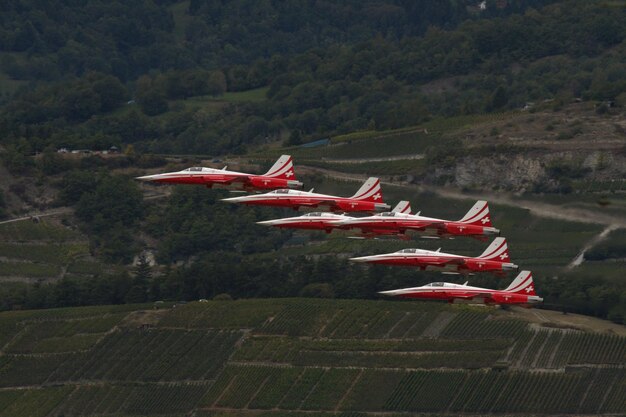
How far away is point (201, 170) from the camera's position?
14875cm

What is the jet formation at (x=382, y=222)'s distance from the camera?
143 m

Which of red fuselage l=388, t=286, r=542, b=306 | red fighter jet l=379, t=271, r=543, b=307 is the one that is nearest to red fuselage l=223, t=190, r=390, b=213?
red fighter jet l=379, t=271, r=543, b=307

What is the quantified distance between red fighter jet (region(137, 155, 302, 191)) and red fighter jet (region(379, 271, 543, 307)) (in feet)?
36.2

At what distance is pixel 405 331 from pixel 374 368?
238 inches

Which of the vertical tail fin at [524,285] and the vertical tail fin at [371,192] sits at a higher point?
the vertical tail fin at [371,192]

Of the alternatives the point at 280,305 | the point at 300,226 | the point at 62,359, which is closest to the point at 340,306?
the point at 280,305

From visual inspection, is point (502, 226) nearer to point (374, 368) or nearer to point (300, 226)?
point (374, 368)

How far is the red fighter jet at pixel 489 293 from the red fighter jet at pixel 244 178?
11.0 m

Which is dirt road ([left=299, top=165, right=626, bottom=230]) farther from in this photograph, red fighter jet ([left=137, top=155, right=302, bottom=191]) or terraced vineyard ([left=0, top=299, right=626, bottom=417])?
red fighter jet ([left=137, top=155, right=302, bottom=191])

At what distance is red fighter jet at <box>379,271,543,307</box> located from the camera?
476ft

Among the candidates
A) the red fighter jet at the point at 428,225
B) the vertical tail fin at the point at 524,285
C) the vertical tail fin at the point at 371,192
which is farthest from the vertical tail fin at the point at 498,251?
the vertical tail fin at the point at 371,192

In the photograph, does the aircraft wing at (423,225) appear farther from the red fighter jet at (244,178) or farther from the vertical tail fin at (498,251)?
the red fighter jet at (244,178)

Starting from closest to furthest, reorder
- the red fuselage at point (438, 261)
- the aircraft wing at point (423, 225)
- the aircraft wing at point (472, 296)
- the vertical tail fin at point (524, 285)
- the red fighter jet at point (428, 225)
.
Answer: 1. the red fighter jet at point (428, 225)
2. the aircraft wing at point (423, 225)
3. the red fuselage at point (438, 261)
4. the vertical tail fin at point (524, 285)
5. the aircraft wing at point (472, 296)

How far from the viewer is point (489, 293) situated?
486 ft
